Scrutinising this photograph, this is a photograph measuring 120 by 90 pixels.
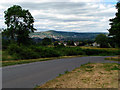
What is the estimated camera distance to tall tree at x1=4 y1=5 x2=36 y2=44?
44438 millimetres

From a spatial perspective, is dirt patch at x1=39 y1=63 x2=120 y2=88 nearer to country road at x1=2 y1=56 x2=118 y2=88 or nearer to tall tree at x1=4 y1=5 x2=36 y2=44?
country road at x1=2 y1=56 x2=118 y2=88

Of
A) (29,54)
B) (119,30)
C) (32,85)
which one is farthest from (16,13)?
(32,85)

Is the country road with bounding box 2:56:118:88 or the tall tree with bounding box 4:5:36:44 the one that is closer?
the country road with bounding box 2:56:118:88

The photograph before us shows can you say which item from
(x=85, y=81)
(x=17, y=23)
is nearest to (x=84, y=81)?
(x=85, y=81)

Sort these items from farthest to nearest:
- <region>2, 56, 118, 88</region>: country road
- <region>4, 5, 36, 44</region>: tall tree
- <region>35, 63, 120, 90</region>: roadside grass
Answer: <region>4, 5, 36, 44</region>: tall tree → <region>2, 56, 118, 88</region>: country road → <region>35, 63, 120, 90</region>: roadside grass

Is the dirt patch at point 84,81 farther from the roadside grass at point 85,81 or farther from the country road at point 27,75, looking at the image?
the country road at point 27,75

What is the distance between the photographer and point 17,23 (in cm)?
4509

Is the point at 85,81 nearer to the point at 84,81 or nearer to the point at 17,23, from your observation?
the point at 84,81

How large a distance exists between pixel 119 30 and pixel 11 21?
2525 centimetres

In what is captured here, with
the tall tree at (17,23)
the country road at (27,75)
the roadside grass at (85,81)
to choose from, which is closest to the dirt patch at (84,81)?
the roadside grass at (85,81)

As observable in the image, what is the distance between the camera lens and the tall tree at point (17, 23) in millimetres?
44438

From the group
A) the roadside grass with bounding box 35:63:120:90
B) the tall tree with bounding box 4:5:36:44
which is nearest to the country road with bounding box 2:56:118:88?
the roadside grass with bounding box 35:63:120:90

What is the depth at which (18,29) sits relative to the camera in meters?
45.1

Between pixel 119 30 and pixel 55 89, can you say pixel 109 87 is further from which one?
pixel 119 30
